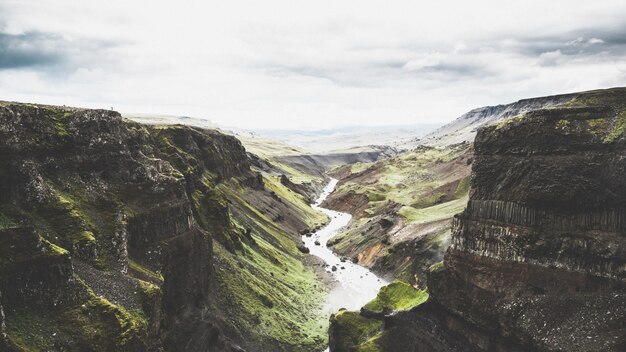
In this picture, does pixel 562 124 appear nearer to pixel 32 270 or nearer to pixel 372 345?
pixel 372 345

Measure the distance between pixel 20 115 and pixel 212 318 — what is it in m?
26.3

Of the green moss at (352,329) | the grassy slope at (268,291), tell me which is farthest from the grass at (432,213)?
the green moss at (352,329)

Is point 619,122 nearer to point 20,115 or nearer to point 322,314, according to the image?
point 20,115

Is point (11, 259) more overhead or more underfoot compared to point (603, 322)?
more overhead

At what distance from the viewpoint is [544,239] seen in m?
30.9

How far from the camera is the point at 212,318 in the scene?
Result: 45.7m

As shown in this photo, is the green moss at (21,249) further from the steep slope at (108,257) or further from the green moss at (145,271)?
the green moss at (145,271)

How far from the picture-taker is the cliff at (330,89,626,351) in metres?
27.7

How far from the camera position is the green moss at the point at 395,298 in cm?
4638

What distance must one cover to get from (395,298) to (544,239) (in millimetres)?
20861

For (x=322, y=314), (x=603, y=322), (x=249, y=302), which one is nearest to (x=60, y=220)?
(x=249, y=302)

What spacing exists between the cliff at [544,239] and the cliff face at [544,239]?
0.22ft

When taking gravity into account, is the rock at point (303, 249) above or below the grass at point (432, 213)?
below

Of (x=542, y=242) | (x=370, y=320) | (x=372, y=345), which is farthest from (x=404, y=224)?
(x=542, y=242)
